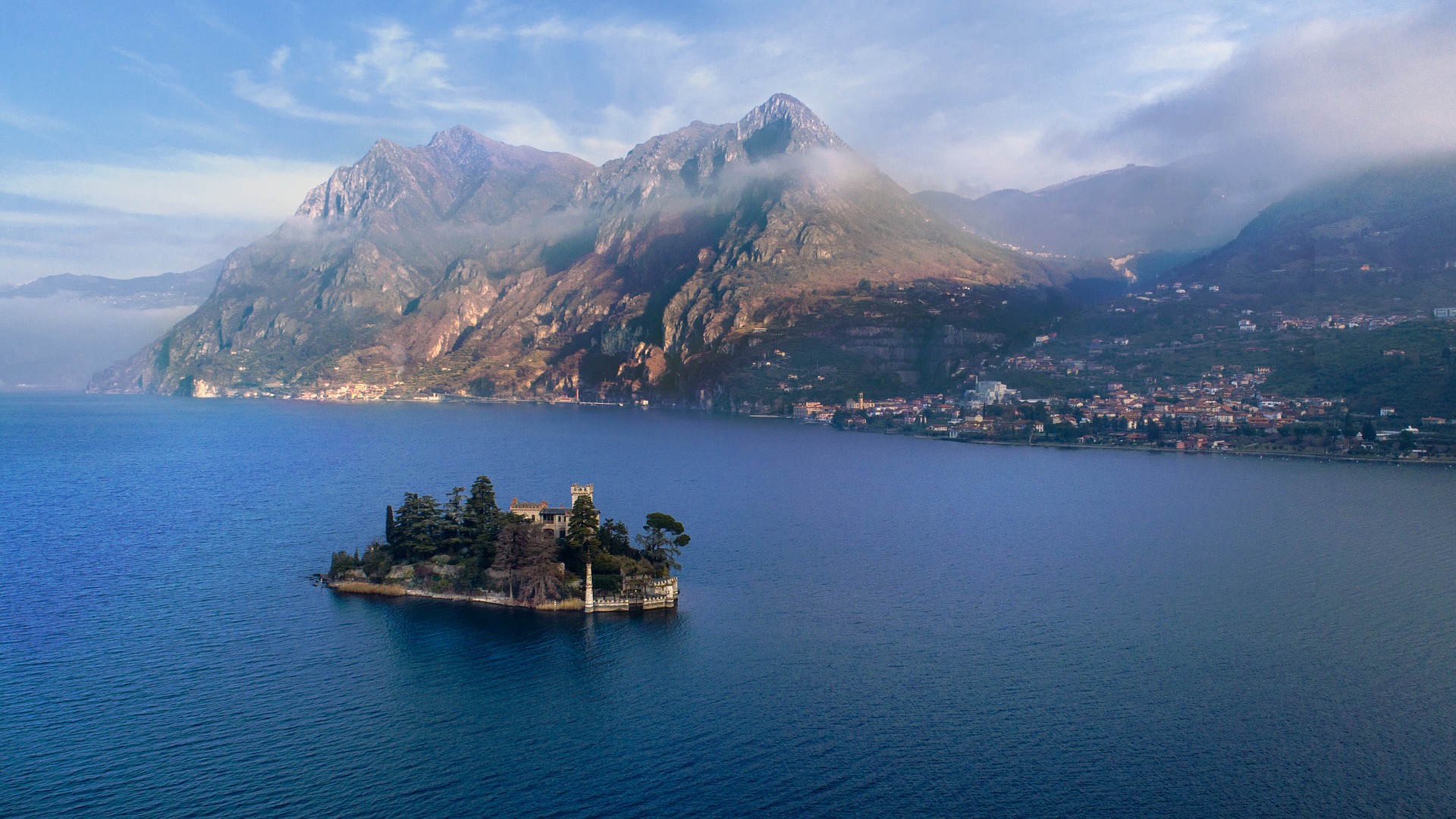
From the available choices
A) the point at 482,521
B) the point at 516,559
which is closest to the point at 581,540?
the point at 516,559

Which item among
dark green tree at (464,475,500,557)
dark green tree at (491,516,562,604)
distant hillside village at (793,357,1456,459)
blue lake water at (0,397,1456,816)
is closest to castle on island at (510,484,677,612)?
dark green tree at (491,516,562,604)

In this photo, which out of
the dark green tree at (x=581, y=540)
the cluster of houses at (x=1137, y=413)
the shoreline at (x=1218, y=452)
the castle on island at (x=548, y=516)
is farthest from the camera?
the cluster of houses at (x=1137, y=413)

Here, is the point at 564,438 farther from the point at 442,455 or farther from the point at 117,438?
the point at 117,438

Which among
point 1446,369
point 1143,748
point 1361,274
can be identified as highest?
point 1361,274

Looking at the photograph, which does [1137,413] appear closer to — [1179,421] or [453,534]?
[1179,421]

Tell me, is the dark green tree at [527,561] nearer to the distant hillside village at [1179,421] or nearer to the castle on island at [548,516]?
the castle on island at [548,516]

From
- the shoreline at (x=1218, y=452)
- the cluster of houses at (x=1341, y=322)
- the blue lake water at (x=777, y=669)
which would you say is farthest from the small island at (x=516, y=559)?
the cluster of houses at (x=1341, y=322)

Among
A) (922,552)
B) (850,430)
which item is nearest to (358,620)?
(922,552)

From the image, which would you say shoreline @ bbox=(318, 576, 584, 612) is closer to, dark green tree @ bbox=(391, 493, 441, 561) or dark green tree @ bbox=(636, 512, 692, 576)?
dark green tree @ bbox=(391, 493, 441, 561)
